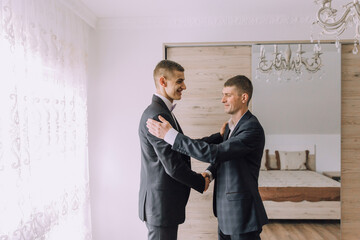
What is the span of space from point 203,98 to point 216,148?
1.09 metres

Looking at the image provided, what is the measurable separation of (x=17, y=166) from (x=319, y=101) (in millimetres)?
2573

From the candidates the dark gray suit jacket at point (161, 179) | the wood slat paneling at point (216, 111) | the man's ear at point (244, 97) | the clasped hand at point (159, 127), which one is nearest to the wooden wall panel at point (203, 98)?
the wood slat paneling at point (216, 111)

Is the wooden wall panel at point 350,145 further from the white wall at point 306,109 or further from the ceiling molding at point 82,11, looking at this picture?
the ceiling molding at point 82,11

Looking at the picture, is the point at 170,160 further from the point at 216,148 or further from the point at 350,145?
the point at 350,145

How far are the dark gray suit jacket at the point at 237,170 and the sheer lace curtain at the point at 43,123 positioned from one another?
932 mm

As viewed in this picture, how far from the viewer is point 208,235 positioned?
2658 mm

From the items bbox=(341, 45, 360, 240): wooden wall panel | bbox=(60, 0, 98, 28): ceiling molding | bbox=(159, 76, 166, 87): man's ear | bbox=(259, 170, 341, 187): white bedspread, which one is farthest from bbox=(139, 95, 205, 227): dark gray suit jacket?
bbox=(341, 45, 360, 240): wooden wall panel

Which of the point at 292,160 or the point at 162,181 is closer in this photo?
the point at 162,181

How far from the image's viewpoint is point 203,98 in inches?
105

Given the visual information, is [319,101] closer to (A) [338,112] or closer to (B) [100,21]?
(A) [338,112]

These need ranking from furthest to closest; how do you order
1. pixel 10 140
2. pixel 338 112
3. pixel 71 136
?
pixel 338 112
pixel 71 136
pixel 10 140

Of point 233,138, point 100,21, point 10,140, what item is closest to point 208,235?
point 233,138

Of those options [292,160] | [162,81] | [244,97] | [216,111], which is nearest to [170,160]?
[162,81]

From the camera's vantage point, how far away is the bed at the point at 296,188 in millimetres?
2527
